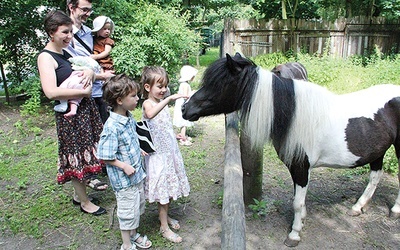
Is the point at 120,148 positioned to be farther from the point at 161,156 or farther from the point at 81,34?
the point at 81,34

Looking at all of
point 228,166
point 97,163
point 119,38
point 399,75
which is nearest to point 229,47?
point 119,38

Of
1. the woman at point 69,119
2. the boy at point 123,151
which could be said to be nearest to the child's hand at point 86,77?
the woman at point 69,119

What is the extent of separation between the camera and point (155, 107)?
2363 millimetres

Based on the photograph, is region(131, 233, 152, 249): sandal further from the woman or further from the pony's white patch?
the pony's white patch

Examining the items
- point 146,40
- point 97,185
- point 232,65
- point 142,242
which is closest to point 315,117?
point 232,65

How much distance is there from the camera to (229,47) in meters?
8.73

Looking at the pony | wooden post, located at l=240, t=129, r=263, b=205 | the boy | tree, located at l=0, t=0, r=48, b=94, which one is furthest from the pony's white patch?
tree, located at l=0, t=0, r=48, b=94

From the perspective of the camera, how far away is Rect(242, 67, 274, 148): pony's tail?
2156 mm

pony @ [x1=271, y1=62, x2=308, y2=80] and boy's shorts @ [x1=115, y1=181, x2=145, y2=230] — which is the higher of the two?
pony @ [x1=271, y1=62, x2=308, y2=80]

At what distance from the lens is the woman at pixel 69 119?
2.40m

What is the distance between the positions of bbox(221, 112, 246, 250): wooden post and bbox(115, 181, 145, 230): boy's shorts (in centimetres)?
84

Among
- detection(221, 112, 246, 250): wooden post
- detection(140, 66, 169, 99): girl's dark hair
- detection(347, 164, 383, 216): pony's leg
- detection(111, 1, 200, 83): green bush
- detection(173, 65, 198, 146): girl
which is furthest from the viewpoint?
detection(111, 1, 200, 83): green bush

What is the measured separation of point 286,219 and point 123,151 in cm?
182

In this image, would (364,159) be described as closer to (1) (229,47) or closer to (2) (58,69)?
(2) (58,69)
